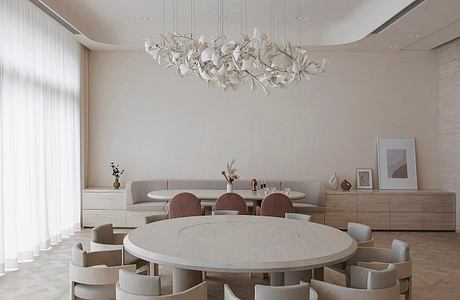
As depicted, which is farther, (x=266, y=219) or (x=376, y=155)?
(x=376, y=155)

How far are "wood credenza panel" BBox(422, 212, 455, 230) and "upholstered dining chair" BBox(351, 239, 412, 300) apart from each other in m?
4.67

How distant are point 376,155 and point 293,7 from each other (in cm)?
337

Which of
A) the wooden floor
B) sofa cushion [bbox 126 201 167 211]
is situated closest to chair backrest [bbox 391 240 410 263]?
the wooden floor

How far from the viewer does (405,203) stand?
8008mm

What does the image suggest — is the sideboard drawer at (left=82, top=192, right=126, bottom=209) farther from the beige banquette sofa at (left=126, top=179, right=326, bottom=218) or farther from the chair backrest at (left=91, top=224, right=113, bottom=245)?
the chair backrest at (left=91, top=224, right=113, bottom=245)

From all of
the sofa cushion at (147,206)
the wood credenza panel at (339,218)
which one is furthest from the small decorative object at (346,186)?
the sofa cushion at (147,206)

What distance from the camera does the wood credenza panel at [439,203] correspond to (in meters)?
7.95

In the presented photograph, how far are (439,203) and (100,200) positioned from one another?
20.0 ft

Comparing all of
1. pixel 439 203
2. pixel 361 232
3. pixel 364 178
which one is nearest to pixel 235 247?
pixel 361 232

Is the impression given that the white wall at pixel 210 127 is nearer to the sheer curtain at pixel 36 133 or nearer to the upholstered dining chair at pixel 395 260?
the sheer curtain at pixel 36 133

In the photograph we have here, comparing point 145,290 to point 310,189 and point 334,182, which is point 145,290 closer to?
point 310,189

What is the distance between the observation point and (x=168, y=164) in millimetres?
8703

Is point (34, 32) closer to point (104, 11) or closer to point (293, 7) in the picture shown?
point (104, 11)

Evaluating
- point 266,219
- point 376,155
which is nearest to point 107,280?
point 266,219
